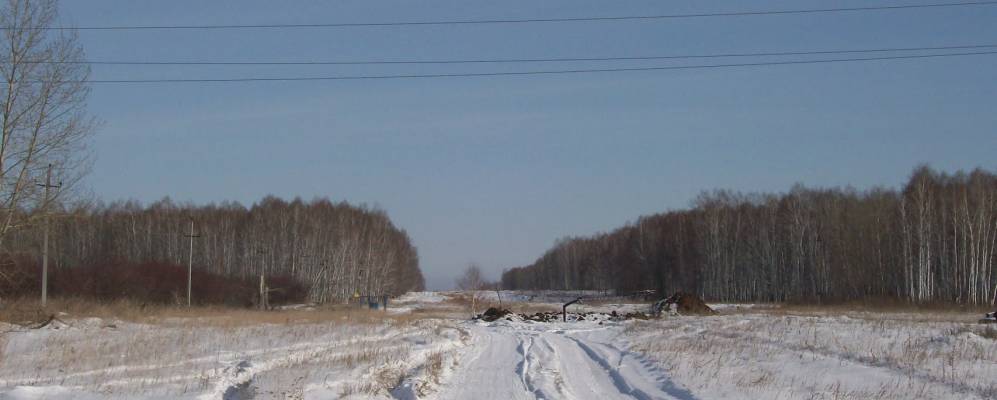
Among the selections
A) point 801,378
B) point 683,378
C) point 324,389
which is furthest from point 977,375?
point 324,389

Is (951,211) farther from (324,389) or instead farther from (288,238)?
(288,238)

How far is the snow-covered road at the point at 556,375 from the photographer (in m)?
12.4

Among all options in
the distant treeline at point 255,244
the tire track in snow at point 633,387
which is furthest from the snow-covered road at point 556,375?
the distant treeline at point 255,244

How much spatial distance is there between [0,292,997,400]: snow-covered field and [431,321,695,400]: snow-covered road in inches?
1.8

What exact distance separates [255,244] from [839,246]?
58.7m

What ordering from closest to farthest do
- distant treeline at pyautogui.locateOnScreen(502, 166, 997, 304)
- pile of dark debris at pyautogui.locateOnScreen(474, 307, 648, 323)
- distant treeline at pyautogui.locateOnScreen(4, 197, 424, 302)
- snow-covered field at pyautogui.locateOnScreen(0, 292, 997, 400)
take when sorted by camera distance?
snow-covered field at pyautogui.locateOnScreen(0, 292, 997, 400), pile of dark debris at pyautogui.locateOnScreen(474, 307, 648, 323), distant treeline at pyautogui.locateOnScreen(502, 166, 997, 304), distant treeline at pyautogui.locateOnScreen(4, 197, 424, 302)

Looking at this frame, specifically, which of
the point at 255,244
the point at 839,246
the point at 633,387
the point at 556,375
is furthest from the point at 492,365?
the point at 255,244

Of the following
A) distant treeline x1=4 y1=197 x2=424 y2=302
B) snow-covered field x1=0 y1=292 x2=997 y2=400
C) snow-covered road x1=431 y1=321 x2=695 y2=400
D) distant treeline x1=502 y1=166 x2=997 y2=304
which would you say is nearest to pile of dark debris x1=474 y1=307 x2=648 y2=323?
snow-covered field x1=0 y1=292 x2=997 y2=400

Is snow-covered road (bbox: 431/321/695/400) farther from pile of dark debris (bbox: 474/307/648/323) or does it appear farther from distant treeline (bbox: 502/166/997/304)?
distant treeline (bbox: 502/166/997/304)

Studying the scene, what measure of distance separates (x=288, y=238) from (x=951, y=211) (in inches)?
2575

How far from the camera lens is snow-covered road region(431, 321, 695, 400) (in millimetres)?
12391

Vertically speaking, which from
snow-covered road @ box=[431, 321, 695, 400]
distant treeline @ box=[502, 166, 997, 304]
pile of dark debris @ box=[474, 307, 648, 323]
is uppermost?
distant treeline @ box=[502, 166, 997, 304]

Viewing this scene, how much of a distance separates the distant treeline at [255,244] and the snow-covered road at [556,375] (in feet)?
206

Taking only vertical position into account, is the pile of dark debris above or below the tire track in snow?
below
